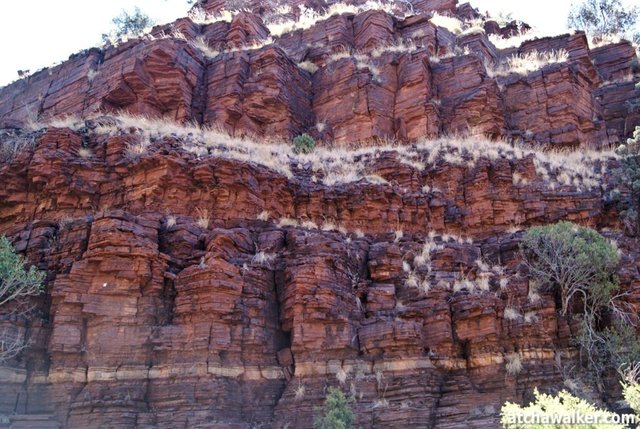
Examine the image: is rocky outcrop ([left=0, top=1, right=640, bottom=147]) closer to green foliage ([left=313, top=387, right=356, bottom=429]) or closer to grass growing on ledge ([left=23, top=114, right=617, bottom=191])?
grass growing on ledge ([left=23, top=114, right=617, bottom=191])

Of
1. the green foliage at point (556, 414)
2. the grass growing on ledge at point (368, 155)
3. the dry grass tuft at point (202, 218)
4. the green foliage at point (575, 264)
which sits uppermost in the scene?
the grass growing on ledge at point (368, 155)

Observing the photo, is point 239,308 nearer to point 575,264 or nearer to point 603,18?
point 575,264

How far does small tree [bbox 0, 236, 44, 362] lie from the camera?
13.2m

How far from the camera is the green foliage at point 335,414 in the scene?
466 inches

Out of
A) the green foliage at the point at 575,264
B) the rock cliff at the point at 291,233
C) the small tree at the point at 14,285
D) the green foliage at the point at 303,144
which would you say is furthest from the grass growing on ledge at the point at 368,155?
the small tree at the point at 14,285

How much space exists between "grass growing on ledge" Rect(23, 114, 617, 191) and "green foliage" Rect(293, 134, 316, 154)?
1.52ft

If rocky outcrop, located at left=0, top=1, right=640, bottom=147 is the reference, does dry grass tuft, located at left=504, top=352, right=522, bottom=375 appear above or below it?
below

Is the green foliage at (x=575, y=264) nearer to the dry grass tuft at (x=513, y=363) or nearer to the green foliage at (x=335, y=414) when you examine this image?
the dry grass tuft at (x=513, y=363)

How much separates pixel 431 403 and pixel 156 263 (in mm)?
7262

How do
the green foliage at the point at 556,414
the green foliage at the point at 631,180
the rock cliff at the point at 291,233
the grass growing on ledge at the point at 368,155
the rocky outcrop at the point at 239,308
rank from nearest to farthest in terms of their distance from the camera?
the green foliage at the point at 556,414 → the rocky outcrop at the point at 239,308 → the rock cliff at the point at 291,233 → the green foliage at the point at 631,180 → the grass growing on ledge at the point at 368,155

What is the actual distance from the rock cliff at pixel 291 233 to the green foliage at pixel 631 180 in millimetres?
529

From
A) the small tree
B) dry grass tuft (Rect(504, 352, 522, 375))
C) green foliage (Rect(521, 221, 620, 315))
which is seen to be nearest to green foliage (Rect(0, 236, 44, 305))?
the small tree

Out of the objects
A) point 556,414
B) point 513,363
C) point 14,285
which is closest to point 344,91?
point 513,363

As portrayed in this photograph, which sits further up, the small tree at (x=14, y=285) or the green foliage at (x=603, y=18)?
the green foliage at (x=603, y=18)
